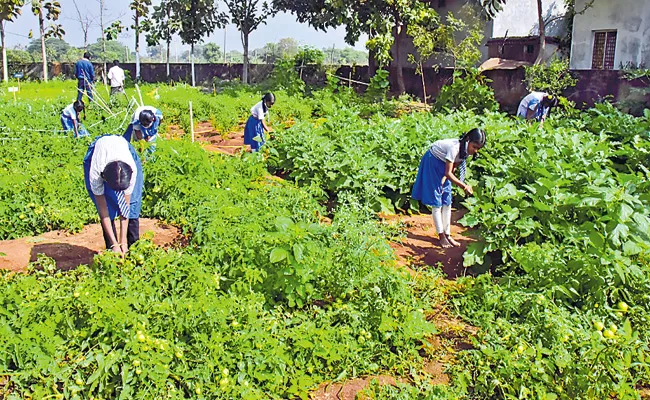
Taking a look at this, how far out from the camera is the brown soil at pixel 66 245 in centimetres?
565

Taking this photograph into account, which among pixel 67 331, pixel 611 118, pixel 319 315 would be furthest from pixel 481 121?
pixel 67 331

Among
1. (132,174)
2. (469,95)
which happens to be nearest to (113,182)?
(132,174)

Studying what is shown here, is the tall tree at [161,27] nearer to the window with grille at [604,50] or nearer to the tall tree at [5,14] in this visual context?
the tall tree at [5,14]

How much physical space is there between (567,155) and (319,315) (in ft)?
14.6

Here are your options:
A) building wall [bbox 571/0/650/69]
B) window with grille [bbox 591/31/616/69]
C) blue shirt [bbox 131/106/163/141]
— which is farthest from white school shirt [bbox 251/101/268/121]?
window with grille [bbox 591/31/616/69]

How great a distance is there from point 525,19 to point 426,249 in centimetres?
1813

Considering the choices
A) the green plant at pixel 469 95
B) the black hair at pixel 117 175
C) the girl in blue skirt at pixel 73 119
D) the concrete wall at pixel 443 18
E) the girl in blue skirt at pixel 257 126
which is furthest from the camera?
the concrete wall at pixel 443 18

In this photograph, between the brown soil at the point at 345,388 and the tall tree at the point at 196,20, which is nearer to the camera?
the brown soil at the point at 345,388

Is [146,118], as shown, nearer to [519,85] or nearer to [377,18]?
[519,85]

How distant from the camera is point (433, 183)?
255 inches

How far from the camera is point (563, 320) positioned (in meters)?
4.06

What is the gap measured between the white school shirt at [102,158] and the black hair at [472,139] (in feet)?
10.6

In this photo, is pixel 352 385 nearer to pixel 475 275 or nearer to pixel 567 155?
pixel 475 275

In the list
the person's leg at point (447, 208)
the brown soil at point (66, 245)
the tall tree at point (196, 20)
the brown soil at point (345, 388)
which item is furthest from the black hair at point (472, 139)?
the tall tree at point (196, 20)
